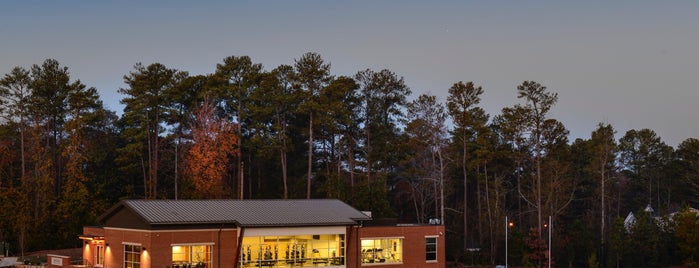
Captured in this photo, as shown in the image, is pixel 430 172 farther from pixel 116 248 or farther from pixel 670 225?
pixel 116 248

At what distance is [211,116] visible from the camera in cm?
6625

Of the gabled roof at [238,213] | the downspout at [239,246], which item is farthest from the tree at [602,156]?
the downspout at [239,246]

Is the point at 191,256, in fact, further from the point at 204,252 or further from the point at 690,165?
the point at 690,165

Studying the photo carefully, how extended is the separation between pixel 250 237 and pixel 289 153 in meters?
34.9

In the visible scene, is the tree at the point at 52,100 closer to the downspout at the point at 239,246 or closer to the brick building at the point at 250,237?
the brick building at the point at 250,237

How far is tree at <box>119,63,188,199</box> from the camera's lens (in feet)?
226

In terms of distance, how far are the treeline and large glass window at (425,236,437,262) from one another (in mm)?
16673

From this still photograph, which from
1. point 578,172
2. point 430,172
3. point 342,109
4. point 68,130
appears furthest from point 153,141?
point 578,172

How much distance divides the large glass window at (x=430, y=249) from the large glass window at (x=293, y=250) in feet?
21.9

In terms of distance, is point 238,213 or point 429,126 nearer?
point 238,213

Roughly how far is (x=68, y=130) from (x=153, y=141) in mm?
7808

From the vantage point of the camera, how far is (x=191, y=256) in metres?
43.0

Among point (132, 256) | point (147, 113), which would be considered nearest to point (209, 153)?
point (147, 113)

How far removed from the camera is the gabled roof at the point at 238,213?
42.7 meters
